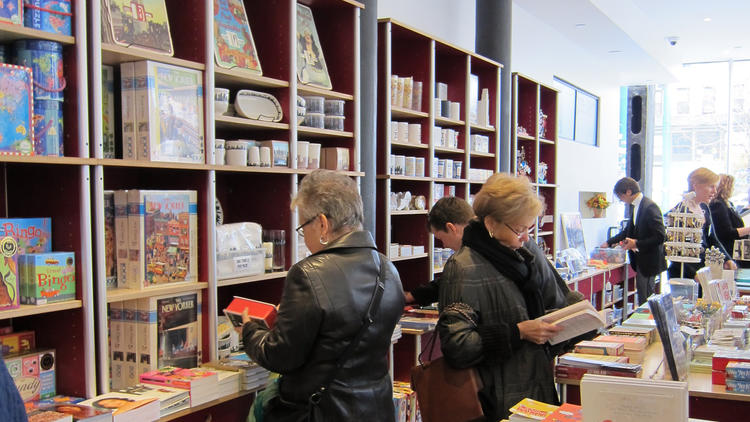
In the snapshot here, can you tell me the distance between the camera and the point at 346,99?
370 centimetres

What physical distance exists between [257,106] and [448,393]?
160 centimetres

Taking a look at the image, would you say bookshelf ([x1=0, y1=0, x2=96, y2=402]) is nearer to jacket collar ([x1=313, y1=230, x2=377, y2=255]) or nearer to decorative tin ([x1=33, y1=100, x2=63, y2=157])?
decorative tin ([x1=33, y1=100, x2=63, y2=157])

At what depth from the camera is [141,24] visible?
2.62 m

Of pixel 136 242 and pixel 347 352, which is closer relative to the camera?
pixel 347 352

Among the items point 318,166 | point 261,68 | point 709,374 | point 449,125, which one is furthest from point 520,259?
point 449,125

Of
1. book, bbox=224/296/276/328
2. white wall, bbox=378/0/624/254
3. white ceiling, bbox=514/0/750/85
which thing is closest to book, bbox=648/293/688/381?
book, bbox=224/296/276/328

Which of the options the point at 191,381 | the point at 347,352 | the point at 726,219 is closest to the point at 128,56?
the point at 191,381

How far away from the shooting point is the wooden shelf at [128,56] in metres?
2.47

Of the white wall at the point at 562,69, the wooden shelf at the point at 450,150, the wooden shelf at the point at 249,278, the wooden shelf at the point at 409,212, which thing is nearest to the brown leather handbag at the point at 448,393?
the wooden shelf at the point at 249,278

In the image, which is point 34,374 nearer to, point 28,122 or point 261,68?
point 28,122

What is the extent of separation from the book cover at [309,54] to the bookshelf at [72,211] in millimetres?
1261

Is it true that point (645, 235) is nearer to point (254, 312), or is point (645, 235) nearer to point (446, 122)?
point (446, 122)

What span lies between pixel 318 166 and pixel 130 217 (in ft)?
3.87

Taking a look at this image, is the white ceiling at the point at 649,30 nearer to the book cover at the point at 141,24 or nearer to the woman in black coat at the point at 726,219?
the woman in black coat at the point at 726,219
